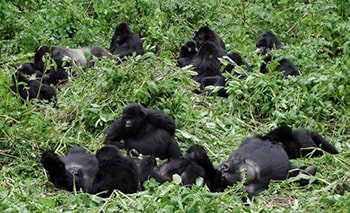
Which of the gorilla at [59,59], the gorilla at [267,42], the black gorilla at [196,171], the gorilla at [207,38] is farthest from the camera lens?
the gorilla at [267,42]

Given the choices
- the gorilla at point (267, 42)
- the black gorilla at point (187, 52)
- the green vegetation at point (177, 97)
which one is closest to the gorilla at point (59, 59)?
the green vegetation at point (177, 97)

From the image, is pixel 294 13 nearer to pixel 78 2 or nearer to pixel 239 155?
pixel 78 2

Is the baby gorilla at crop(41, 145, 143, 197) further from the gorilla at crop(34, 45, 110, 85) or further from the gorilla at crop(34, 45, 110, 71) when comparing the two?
the gorilla at crop(34, 45, 110, 71)

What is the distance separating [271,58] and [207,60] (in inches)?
34.7

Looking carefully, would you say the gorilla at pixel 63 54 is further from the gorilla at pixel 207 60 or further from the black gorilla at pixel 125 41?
the gorilla at pixel 207 60

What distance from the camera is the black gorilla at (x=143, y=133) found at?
6648 mm

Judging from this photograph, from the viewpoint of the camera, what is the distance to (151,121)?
6.79m

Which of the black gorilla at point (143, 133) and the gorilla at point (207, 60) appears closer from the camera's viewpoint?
the black gorilla at point (143, 133)

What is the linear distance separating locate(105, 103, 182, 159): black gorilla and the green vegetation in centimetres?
25

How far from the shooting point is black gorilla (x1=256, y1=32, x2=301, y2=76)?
8859mm

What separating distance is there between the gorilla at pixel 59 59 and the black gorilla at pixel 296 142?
3.02m

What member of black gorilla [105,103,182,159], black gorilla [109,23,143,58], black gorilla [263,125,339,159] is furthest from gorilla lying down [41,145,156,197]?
black gorilla [109,23,143,58]

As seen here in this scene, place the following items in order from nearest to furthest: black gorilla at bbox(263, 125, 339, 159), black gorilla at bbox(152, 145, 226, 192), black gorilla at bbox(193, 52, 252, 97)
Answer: black gorilla at bbox(152, 145, 226, 192) < black gorilla at bbox(263, 125, 339, 159) < black gorilla at bbox(193, 52, 252, 97)

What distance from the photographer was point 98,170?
554 centimetres
